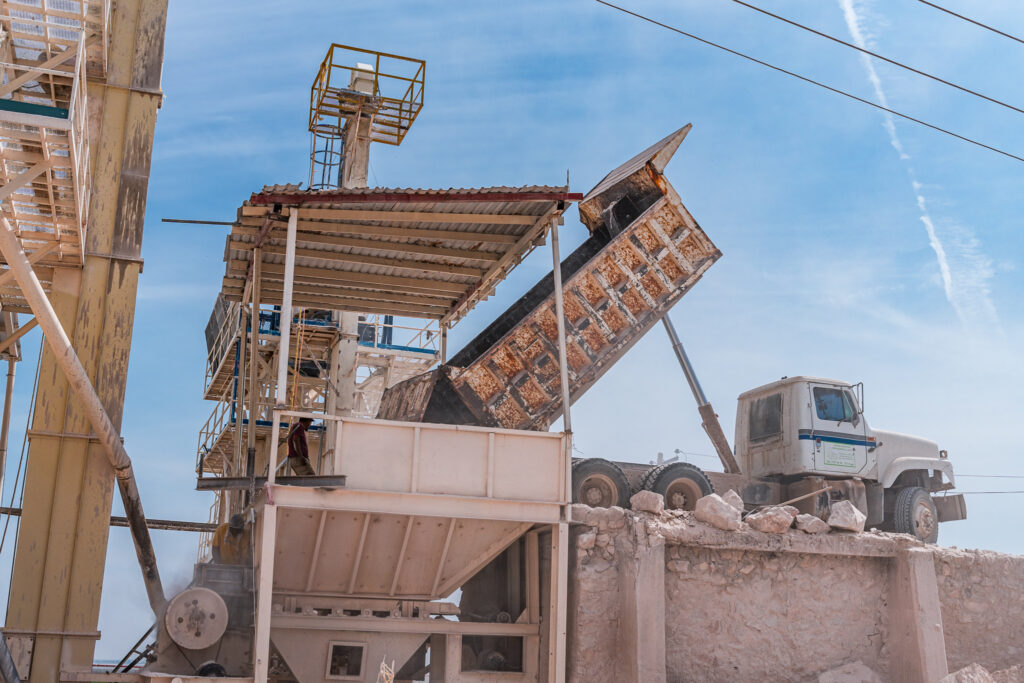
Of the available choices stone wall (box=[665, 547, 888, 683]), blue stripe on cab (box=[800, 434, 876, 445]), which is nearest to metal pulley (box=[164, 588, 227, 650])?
stone wall (box=[665, 547, 888, 683])

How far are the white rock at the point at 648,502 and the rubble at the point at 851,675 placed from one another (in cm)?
303

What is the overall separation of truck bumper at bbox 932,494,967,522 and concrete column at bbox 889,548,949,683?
3981mm

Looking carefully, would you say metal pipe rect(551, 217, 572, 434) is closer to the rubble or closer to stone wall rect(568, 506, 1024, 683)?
stone wall rect(568, 506, 1024, 683)

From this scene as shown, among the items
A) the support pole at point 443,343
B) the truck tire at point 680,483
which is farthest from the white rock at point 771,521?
the support pole at point 443,343

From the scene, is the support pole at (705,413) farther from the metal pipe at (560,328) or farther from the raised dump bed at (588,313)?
the metal pipe at (560,328)

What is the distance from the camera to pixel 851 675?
13156mm

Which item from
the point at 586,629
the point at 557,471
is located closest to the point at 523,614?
the point at 586,629

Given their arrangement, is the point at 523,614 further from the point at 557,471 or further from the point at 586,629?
the point at 557,471

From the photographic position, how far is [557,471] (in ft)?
41.5

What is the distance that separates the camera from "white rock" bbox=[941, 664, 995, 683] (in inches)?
444

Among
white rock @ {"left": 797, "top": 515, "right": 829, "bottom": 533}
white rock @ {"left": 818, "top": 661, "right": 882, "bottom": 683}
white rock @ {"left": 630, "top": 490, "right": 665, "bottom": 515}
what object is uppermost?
white rock @ {"left": 630, "top": 490, "right": 665, "bottom": 515}

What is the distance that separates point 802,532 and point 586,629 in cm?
333

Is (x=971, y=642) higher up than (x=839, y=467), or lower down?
lower down

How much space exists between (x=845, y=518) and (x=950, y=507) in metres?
4.75
